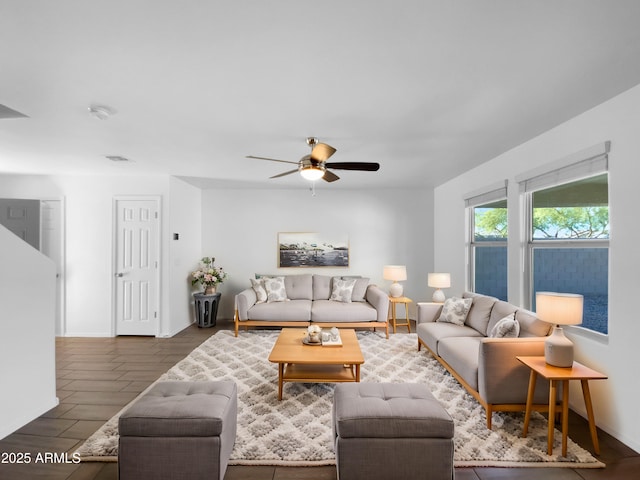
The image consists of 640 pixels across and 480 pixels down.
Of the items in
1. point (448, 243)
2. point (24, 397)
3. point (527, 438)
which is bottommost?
point (527, 438)

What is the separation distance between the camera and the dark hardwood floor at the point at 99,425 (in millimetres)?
2055

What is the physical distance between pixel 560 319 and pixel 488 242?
2.22 meters

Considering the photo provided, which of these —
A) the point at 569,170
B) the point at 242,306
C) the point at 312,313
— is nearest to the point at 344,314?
the point at 312,313

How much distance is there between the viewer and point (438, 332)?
3.80 m

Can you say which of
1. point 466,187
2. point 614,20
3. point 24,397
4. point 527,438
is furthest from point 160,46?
point 466,187

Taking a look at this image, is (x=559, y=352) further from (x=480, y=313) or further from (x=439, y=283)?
(x=439, y=283)

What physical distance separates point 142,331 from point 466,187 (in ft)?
17.7

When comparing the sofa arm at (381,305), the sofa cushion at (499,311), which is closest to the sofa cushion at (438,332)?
the sofa cushion at (499,311)

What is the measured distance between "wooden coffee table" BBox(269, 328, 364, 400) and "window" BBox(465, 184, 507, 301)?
89.1 inches

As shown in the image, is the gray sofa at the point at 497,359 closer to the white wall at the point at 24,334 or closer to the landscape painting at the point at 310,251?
the landscape painting at the point at 310,251

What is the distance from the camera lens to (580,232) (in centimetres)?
297

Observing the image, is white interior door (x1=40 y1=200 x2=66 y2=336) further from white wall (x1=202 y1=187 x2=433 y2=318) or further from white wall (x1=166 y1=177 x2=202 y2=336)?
white wall (x1=202 y1=187 x2=433 y2=318)

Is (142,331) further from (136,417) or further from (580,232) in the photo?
(580,232)

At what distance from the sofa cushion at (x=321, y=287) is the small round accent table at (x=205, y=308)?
1741mm
